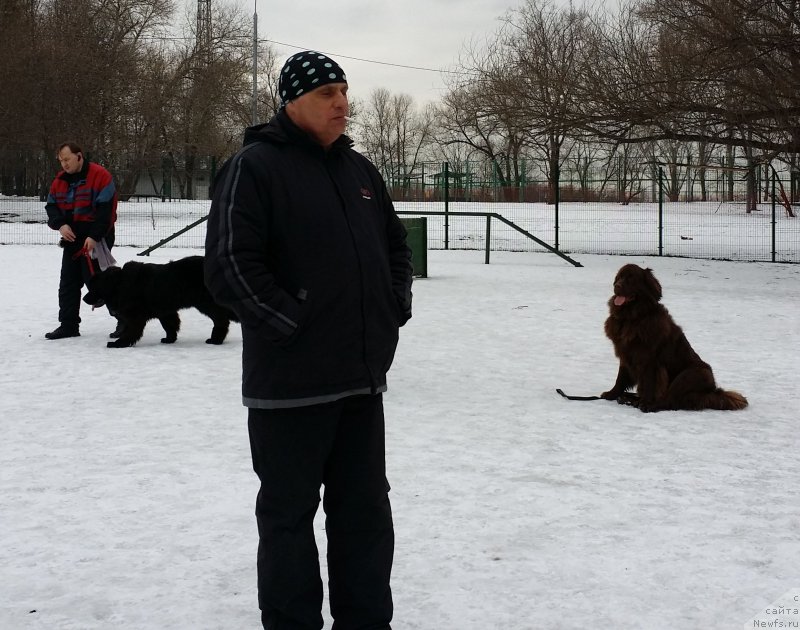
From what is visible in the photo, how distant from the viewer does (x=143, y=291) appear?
27.0 ft

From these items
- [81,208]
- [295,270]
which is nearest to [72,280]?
[81,208]

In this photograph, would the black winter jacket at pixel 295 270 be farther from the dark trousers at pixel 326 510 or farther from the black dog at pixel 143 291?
the black dog at pixel 143 291

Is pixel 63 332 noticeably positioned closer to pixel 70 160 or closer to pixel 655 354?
pixel 70 160

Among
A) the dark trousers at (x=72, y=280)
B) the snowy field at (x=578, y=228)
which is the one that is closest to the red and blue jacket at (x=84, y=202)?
the dark trousers at (x=72, y=280)

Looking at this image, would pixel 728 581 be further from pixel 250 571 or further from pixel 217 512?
pixel 217 512

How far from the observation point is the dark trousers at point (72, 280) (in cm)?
837

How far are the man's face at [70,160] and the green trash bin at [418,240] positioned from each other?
5.91 meters

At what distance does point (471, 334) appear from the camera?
30.0 feet

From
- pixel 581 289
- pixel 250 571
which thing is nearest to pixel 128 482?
pixel 250 571

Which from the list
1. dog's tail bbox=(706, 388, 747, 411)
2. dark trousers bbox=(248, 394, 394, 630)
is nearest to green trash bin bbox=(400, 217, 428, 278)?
dog's tail bbox=(706, 388, 747, 411)

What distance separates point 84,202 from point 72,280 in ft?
2.59

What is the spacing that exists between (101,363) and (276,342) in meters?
5.57

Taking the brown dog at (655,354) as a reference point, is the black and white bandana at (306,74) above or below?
above

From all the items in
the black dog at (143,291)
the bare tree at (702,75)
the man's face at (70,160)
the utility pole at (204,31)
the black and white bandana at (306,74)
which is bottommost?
the black dog at (143,291)
